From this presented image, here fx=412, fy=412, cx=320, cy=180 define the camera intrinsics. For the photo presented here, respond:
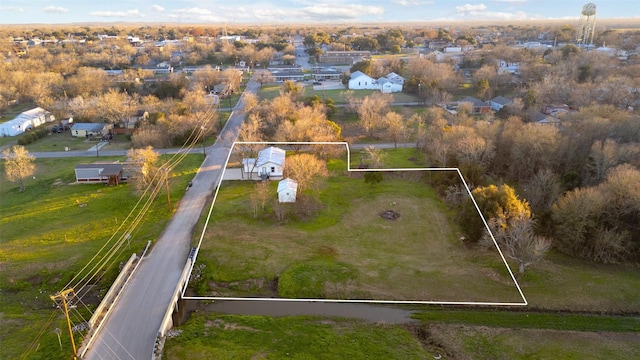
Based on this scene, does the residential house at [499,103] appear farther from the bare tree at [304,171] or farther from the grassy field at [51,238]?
the grassy field at [51,238]

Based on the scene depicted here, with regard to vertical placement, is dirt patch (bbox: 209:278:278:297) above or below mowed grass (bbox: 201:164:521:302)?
below

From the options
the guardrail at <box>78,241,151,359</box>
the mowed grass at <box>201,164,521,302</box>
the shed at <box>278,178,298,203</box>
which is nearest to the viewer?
the guardrail at <box>78,241,151,359</box>

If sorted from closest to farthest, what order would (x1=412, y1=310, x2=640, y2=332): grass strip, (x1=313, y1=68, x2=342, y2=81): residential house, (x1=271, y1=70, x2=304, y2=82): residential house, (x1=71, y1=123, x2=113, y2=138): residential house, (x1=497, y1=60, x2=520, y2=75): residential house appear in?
(x1=412, y1=310, x2=640, y2=332): grass strip
(x1=71, y1=123, x2=113, y2=138): residential house
(x1=497, y1=60, x2=520, y2=75): residential house
(x1=271, y1=70, x2=304, y2=82): residential house
(x1=313, y1=68, x2=342, y2=81): residential house

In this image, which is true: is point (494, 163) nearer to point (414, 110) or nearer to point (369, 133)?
point (369, 133)

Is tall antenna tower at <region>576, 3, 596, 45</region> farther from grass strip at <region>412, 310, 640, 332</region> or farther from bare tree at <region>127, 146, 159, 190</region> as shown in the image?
→ bare tree at <region>127, 146, 159, 190</region>

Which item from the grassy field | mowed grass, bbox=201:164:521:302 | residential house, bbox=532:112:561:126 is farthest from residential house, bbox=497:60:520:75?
the grassy field

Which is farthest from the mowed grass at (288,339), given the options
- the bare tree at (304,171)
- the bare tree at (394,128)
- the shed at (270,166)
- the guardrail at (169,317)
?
the bare tree at (394,128)

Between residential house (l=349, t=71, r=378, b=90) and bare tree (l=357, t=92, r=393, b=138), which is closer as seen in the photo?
bare tree (l=357, t=92, r=393, b=138)

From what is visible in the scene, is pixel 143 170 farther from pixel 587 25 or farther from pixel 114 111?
pixel 587 25
